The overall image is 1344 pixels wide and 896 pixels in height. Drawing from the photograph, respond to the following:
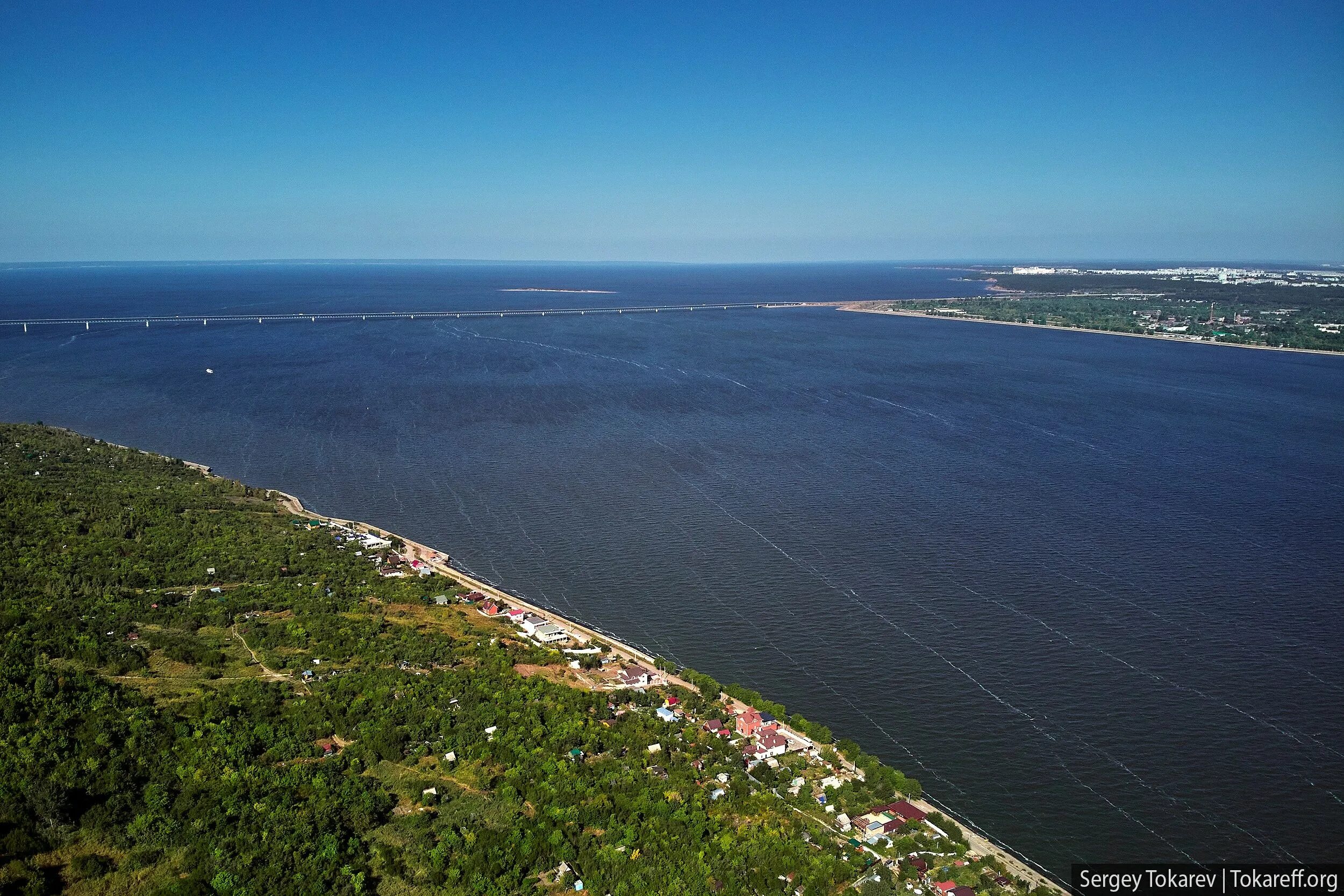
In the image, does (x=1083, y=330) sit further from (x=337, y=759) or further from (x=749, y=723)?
(x=337, y=759)

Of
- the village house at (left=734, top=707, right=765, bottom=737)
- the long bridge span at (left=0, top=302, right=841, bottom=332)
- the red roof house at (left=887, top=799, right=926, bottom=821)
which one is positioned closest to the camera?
the red roof house at (left=887, top=799, right=926, bottom=821)

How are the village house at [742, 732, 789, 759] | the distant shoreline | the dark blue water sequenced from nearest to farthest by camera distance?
the village house at [742, 732, 789, 759] → the dark blue water → the distant shoreline

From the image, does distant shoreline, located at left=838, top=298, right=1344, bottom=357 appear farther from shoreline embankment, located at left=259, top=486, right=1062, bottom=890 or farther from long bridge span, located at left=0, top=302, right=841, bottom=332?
shoreline embankment, located at left=259, top=486, right=1062, bottom=890

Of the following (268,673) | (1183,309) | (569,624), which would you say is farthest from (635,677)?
(1183,309)

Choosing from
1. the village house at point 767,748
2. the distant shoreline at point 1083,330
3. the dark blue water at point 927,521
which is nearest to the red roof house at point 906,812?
the dark blue water at point 927,521

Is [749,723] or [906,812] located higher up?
[749,723]

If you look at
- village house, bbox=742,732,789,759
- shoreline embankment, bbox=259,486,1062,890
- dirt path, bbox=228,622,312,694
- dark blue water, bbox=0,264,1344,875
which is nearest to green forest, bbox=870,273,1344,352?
dark blue water, bbox=0,264,1344,875
